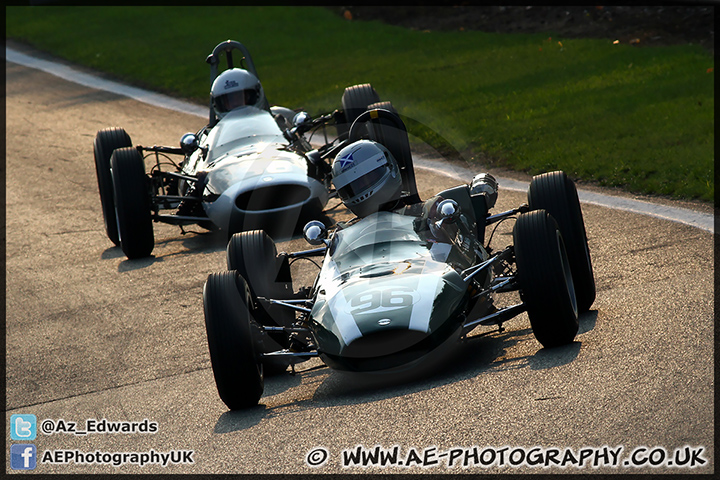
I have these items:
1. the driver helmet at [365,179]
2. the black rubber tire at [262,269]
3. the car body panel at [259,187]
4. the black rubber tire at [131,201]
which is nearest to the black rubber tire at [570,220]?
the driver helmet at [365,179]

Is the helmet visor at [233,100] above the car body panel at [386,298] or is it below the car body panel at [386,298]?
below

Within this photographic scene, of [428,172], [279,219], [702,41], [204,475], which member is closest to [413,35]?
[702,41]

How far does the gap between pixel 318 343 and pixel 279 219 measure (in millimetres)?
4274

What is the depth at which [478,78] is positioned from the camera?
18.3 m

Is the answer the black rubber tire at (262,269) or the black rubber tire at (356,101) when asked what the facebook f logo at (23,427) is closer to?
the black rubber tire at (262,269)

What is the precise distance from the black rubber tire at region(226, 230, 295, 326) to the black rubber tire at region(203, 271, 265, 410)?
0.78 metres

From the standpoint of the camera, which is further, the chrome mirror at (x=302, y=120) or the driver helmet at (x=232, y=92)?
the driver helmet at (x=232, y=92)

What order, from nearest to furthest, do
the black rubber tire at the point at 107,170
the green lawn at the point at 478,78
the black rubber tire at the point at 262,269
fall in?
the black rubber tire at the point at 262,269 < the black rubber tire at the point at 107,170 < the green lawn at the point at 478,78

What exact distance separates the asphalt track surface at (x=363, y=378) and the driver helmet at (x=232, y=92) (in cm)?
189

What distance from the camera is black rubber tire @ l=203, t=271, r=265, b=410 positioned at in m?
5.87

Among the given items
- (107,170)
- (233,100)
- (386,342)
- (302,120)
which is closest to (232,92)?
(233,100)

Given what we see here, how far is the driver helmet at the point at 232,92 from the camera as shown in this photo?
12.4 meters

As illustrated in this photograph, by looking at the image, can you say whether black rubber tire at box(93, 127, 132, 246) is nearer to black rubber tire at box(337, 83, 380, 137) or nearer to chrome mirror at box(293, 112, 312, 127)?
chrome mirror at box(293, 112, 312, 127)

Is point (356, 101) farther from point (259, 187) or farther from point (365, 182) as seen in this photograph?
point (365, 182)
